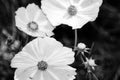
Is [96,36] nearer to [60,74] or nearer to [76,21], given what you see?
[76,21]

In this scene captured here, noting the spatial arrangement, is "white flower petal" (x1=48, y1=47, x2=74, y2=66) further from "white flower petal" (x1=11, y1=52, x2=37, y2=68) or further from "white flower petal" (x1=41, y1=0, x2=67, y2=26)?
"white flower petal" (x1=41, y1=0, x2=67, y2=26)

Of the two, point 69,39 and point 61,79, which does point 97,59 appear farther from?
point 61,79

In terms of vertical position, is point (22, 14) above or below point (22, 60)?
above

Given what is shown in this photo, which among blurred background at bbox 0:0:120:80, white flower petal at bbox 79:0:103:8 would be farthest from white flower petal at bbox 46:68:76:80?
white flower petal at bbox 79:0:103:8

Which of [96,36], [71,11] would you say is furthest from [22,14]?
[96,36]

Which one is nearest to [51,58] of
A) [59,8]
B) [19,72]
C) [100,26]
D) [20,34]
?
[19,72]
